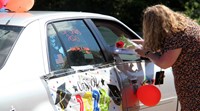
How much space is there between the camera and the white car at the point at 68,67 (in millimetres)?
3199

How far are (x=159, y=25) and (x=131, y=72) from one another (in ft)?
2.95

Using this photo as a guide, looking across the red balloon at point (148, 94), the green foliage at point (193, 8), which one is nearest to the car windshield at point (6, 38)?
the red balloon at point (148, 94)

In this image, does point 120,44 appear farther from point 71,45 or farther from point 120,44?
point 71,45

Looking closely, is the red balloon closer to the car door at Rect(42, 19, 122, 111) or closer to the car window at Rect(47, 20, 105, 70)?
the car door at Rect(42, 19, 122, 111)

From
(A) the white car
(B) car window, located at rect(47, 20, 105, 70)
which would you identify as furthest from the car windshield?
(B) car window, located at rect(47, 20, 105, 70)

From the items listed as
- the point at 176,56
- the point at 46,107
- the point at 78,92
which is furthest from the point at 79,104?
the point at 176,56

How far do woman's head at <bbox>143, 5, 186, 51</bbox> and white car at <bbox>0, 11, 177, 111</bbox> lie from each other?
61cm

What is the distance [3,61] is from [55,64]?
51 centimetres

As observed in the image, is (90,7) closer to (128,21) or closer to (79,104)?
(128,21)

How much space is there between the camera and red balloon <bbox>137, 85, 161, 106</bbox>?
4258mm

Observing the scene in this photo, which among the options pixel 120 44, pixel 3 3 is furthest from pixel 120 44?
pixel 3 3

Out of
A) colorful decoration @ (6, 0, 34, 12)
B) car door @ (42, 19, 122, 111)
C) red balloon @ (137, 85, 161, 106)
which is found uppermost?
colorful decoration @ (6, 0, 34, 12)

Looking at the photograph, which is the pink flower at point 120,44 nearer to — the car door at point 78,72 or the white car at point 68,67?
the white car at point 68,67

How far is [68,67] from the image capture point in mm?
3711
